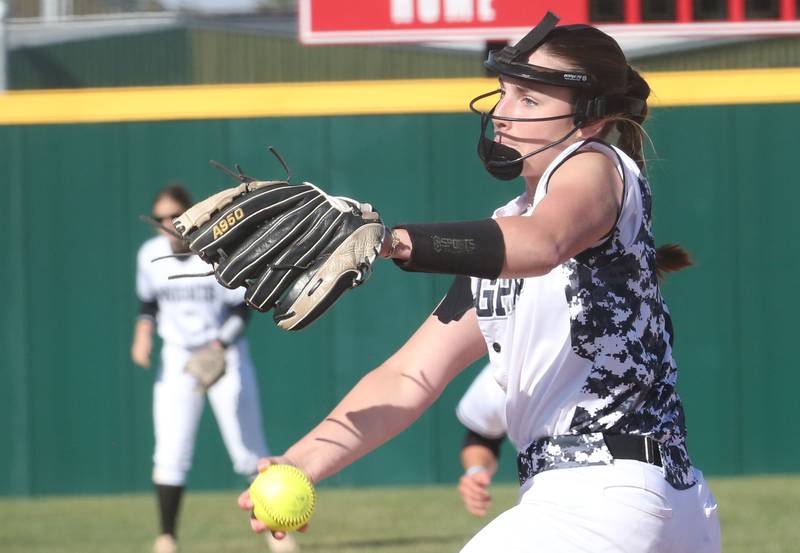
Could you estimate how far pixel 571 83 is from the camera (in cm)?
296

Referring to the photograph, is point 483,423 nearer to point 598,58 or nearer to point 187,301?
point 598,58

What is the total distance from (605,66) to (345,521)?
5.88 m

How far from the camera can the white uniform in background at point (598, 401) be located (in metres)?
2.79

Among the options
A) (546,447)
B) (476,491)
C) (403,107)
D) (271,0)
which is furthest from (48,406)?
(271,0)

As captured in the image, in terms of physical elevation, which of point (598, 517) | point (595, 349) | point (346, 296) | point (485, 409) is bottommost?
point (346, 296)

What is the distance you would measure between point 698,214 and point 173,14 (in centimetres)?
1016

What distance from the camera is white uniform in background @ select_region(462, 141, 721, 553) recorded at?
9.14 ft

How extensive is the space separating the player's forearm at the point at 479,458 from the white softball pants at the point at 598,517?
178cm

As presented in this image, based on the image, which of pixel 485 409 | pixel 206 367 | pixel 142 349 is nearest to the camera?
pixel 485 409

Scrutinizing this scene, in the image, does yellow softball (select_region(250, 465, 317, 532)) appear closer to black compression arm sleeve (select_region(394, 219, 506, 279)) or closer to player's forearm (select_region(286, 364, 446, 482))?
player's forearm (select_region(286, 364, 446, 482))

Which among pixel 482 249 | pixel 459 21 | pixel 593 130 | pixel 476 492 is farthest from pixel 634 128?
pixel 459 21

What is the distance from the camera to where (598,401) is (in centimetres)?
287

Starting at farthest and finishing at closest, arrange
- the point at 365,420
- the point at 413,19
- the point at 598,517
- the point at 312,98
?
1. the point at 312,98
2. the point at 413,19
3. the point at 365,420
4. the point at 598,517

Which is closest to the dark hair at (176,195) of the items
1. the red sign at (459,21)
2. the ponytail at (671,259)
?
the red sign at (459,21)
